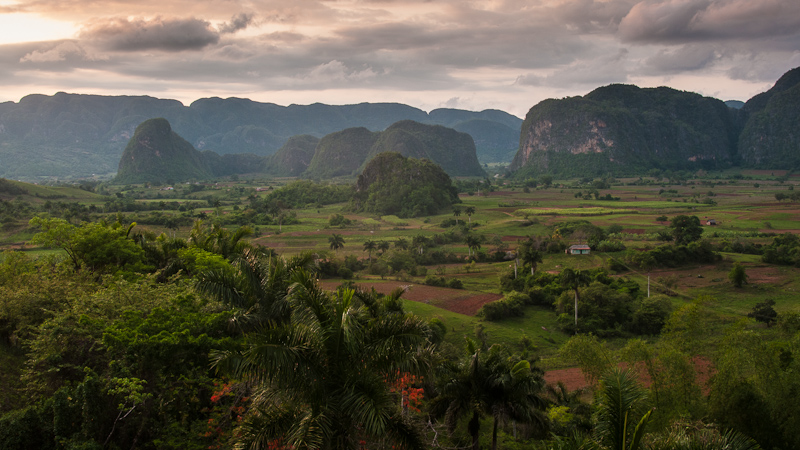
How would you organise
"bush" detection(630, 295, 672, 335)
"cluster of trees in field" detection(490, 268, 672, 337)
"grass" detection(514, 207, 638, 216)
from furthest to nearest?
"grass" detection(514, 207, 638, 216), "cluster of trees in field" detection(490, 268, 672, 337), "bush" detection(630, 295, 672, 335)

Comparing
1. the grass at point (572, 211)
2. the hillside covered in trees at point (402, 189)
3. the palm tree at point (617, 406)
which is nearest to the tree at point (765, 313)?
the palm tree at point (617, 406)

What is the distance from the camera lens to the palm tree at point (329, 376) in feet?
23.6

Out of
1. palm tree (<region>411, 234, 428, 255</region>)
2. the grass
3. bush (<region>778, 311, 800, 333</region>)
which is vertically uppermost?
bush (<region>778, 311, 800, 333</region>)

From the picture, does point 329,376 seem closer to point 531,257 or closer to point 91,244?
point 91,244

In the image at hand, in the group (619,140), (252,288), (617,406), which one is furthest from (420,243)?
(619,140)

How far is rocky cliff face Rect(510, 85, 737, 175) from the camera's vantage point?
174375 mm

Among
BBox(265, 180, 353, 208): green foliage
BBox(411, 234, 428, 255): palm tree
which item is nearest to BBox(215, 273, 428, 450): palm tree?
BBox(411, 234, 428, 255): palm tree

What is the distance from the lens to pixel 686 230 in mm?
54156

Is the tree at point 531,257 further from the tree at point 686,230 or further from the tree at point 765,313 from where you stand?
the tree at point 686,230

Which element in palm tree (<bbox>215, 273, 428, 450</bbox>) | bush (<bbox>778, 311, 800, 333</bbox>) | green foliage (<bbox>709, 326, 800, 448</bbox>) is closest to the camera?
palm tree (<bbox>215, 273, 428, 450</bbox>)

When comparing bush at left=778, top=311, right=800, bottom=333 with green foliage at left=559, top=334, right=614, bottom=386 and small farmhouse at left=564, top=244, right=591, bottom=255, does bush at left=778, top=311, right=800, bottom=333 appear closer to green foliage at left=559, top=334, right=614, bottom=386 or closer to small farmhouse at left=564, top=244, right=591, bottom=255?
green foliage at left=559, top=334, right=614, bottom=386

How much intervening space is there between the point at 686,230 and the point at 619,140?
432 feet

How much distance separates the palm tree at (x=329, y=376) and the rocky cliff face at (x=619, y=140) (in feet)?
561

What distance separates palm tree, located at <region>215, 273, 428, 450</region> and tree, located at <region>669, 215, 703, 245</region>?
164 feet
